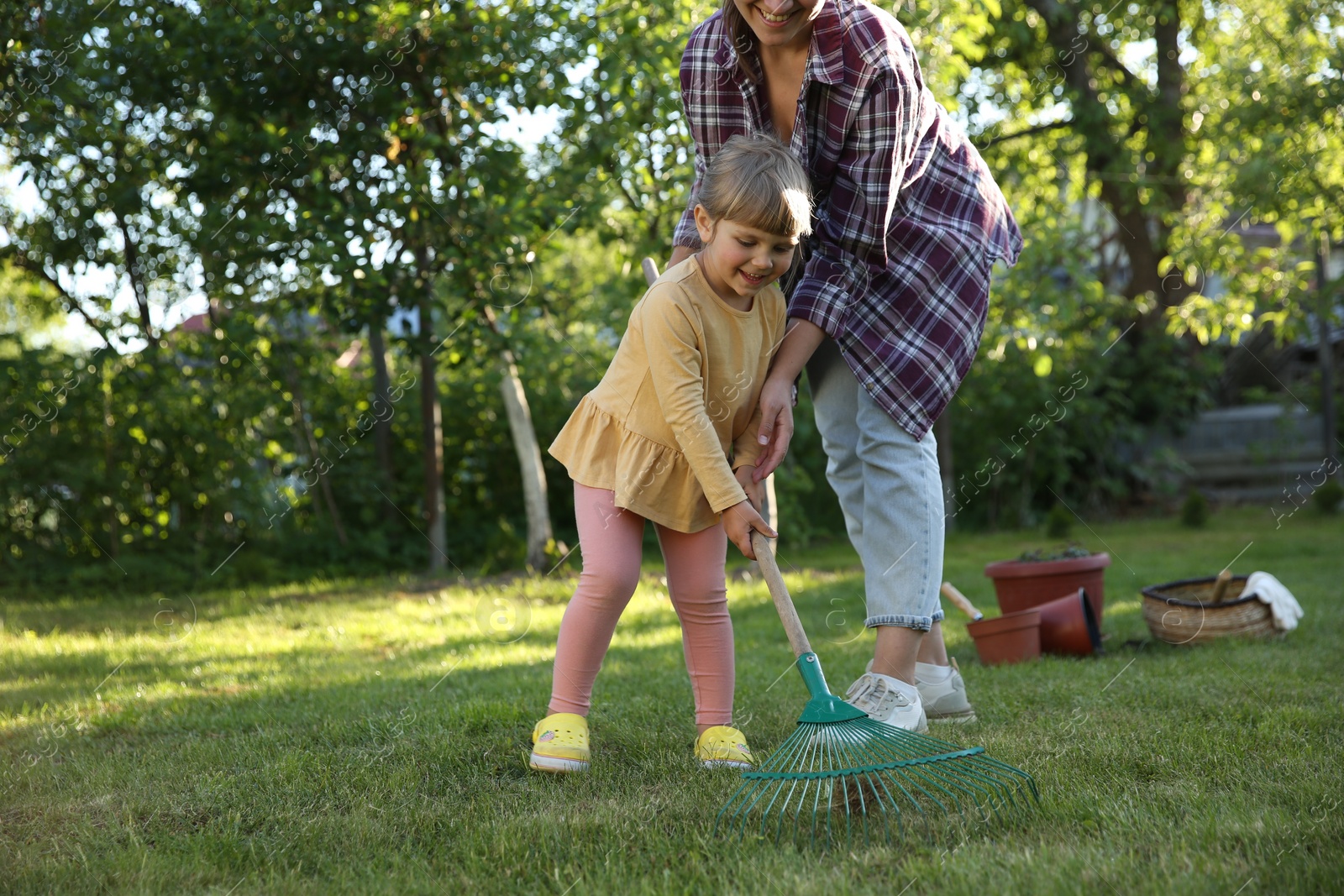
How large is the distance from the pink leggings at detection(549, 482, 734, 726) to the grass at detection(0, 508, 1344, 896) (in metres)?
0.15

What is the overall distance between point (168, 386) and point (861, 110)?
4.90 metres

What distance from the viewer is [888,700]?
85.1 inches

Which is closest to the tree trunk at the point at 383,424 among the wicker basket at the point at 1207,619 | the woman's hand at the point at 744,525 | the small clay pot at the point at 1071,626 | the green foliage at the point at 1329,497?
the small clay pot at the point at 1071,626

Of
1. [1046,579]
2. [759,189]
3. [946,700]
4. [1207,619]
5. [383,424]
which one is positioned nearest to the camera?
[759,189]

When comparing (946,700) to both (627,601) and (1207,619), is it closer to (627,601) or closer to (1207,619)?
(627,601)

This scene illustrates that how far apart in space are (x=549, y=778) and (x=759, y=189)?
1.19 m

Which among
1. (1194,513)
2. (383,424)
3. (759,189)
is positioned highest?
(759,189)

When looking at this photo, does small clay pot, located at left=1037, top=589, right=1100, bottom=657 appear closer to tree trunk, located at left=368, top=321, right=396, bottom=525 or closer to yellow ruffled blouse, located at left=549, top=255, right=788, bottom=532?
yellow ruffled blouse, located at left=549, top=255, right=788, bottom=532

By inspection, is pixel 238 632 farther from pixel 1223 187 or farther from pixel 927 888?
pixel 1223 187

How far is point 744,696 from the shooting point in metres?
2.83

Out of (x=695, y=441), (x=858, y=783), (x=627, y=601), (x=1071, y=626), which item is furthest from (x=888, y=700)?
(x=1071, y=626)

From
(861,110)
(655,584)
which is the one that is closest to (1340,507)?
(655,584)

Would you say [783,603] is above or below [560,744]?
above

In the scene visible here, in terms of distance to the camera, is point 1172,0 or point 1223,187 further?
point 1172,0
